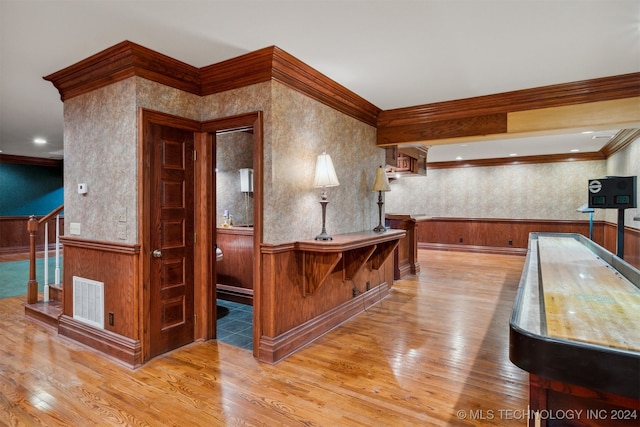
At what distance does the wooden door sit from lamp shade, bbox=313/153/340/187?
3.78ft

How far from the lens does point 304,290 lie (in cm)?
323

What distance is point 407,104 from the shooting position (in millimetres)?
4195

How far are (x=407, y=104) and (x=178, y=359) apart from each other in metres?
3.57

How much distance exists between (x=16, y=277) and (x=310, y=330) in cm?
573

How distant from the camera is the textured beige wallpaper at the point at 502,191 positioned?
8438 millimetres

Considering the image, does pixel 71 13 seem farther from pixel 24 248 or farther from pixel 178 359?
pixel 24 248

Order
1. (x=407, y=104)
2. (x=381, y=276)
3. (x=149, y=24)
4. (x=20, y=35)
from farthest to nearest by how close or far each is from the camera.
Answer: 1. (x=381, y=276)
2. (x=407, y=104)
3. (x=20, y=35)
4. (x=149, y=24)

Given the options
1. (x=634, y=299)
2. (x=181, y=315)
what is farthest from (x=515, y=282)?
(x=181, y=315)

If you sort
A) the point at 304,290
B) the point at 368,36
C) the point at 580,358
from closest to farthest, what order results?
the point at 580,358
the point at 368,36
the point at 304,290

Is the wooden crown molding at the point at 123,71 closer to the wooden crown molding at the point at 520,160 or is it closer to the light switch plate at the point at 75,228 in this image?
the light switch plate at the point at 75,228

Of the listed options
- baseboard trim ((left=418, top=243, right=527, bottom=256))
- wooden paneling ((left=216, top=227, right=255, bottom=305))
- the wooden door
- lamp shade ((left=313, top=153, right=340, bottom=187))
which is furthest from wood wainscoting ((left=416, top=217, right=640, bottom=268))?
the wooden door

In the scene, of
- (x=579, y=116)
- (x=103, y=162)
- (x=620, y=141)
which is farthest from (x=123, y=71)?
(x=620, y=141)

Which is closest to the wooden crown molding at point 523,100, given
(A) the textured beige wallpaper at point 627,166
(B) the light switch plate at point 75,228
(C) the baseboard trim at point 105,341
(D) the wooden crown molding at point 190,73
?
(D) the wooden crown molding at point 190,73

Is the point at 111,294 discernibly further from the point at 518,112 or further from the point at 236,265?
the point at 518,112
